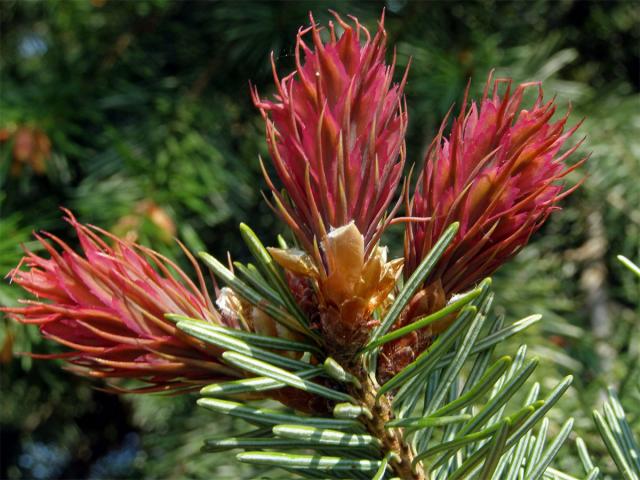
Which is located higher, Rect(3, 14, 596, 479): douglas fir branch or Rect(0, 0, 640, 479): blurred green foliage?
Rect(3, 14, 596, 479): douglas fir branch

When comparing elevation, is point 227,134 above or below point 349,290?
below

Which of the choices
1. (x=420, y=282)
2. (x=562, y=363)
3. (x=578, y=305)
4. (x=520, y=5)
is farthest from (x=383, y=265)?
(x=520, y=5)

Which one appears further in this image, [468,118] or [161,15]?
[161,15]

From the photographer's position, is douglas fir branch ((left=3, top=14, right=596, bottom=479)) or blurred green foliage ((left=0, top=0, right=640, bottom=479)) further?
blurred green foliage ((left=0, top=0, right=640, bottom=479))

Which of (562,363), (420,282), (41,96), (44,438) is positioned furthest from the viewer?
(44,438)

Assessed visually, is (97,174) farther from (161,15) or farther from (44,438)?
(44,438)

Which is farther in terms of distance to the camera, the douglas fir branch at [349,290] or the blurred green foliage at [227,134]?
the blurred green foliage at [227,134]

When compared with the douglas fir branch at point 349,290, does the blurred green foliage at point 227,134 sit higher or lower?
lower

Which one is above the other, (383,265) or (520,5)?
(383,265)
